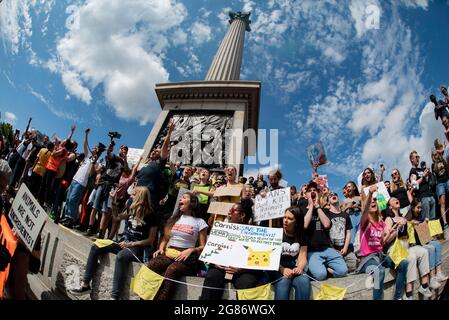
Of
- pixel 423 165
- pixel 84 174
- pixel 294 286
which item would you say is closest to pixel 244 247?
pixel 294 286

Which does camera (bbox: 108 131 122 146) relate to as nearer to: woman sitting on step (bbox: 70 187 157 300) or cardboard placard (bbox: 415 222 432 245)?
woman sitting on step (bbox: 70 187 157 300)

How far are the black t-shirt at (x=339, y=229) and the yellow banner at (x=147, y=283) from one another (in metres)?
3.18

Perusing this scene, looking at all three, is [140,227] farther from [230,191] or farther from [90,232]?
[90,232]

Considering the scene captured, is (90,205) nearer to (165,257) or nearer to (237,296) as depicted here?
(165,257)

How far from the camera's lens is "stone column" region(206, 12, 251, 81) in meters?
22.5

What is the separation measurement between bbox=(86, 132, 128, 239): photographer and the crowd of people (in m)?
0.02

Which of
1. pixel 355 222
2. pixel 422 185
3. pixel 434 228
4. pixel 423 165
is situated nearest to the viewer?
pixel 434 228

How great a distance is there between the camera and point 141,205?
511 centimetres

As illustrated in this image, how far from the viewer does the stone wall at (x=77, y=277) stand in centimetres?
410

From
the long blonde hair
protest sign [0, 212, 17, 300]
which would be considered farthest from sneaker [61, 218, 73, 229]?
protest sign [0, 212, 17, 300]

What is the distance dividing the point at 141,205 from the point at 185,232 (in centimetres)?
101

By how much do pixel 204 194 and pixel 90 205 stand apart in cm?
320

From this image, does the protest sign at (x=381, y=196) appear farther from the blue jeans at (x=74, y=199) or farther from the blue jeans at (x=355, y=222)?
the blue jeans at (x=74, y=199)

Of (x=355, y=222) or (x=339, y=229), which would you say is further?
(x=355, y=222)
